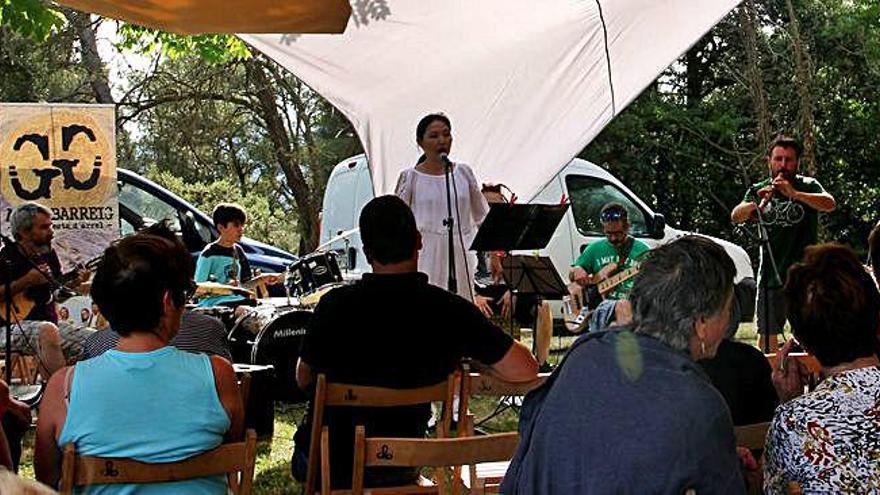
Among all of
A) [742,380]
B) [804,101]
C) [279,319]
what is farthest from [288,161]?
[742,380]

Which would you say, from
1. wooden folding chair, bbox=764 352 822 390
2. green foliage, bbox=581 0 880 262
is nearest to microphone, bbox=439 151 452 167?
wooden folding chair, bbox=764 352 822 390

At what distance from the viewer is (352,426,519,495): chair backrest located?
2959 mm

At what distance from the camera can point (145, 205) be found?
1097 cm

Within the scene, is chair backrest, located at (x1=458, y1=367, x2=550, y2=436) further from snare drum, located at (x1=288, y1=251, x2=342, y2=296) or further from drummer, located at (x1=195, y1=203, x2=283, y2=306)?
drummer, located at (x1=195, y1=203, x2=283, y2=306)

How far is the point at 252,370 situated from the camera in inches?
245

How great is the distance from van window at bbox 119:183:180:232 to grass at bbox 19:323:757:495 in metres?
3.21

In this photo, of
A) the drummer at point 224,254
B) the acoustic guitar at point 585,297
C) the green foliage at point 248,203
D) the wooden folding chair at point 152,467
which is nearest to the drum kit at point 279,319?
the drummer at point 224,254

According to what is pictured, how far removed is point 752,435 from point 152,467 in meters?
1.43

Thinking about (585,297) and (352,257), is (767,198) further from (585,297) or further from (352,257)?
(352,257)

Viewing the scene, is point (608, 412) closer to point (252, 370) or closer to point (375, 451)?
point (375, 451)

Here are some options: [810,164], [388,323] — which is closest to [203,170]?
[810,164]

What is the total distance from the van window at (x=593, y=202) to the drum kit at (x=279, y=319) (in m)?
3.91

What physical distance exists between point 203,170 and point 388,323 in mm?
20289

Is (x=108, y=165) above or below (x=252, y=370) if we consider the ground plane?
above
